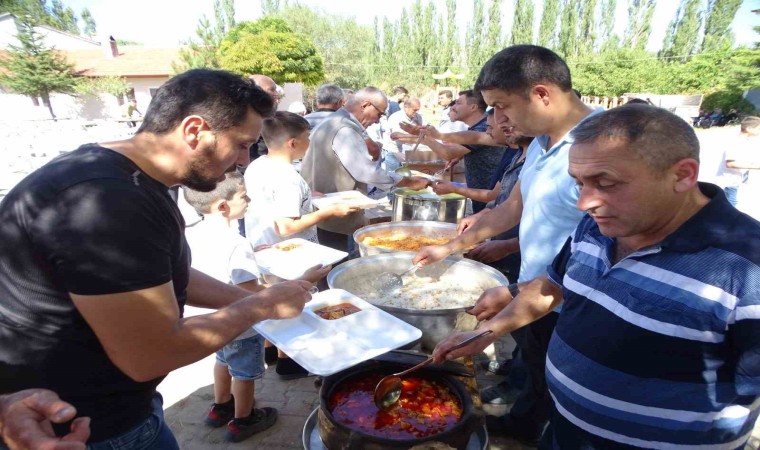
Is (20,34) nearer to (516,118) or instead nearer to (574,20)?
(516,118)

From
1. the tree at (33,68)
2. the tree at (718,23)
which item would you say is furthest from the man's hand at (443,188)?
the tree at (718,23)

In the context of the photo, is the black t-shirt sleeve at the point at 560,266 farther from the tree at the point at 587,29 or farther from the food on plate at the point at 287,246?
the tree at the point at 587,29

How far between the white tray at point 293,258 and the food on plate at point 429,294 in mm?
391

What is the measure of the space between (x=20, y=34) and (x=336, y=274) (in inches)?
1211

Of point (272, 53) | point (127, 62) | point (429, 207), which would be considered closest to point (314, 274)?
point (429, 207)

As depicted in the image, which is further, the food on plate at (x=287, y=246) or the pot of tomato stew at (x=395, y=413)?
the food on plate at (x=287, y=246)

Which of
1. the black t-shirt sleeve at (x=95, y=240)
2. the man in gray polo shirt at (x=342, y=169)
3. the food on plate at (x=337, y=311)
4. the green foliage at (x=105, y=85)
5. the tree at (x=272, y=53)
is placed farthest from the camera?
the green foliage at (x=105, y=85)

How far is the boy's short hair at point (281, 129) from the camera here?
300 centimetres

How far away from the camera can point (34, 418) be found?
1.02 m

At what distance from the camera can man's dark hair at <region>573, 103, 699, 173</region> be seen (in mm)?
1199

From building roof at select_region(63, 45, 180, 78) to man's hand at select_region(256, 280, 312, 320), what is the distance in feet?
100

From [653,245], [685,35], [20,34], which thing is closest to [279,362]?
[653,245]

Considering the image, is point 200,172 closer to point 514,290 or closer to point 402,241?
point 514,290

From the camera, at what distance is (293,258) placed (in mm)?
2645
